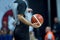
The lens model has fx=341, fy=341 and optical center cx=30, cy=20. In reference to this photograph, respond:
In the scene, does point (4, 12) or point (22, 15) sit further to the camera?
point (4, 12)

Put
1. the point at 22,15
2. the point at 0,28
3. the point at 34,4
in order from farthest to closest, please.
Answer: the point at 34,4 < the point at 0,28 < the point at 22,15

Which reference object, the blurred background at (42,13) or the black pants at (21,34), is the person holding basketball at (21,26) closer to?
the black pants at (21,34)

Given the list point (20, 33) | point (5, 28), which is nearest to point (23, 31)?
point (20, 33)

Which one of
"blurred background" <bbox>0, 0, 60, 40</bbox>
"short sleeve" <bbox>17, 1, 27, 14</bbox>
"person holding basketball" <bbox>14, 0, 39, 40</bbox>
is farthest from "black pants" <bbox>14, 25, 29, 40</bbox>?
"blurred background" <bbox>0, 0, 60, 40</bbox>

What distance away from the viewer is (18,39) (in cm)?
672

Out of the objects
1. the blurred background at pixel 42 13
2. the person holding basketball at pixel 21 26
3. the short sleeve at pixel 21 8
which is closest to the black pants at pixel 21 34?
the person holding basketball at pixel 21 26

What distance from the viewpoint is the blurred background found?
471 inches

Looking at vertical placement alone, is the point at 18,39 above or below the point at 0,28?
Result: above

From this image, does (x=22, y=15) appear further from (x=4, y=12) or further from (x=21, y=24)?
(x=4, y=12)

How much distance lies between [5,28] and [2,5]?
0.85m

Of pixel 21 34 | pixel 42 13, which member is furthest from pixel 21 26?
pixel 42 13

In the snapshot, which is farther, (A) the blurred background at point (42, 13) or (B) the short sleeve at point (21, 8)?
(A) the blurred background at point (42, 13)

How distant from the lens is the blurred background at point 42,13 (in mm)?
11953

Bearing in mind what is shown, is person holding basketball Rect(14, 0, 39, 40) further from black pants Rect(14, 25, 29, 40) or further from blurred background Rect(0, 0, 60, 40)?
blurred background Rect(0, 0, 60, 40)
